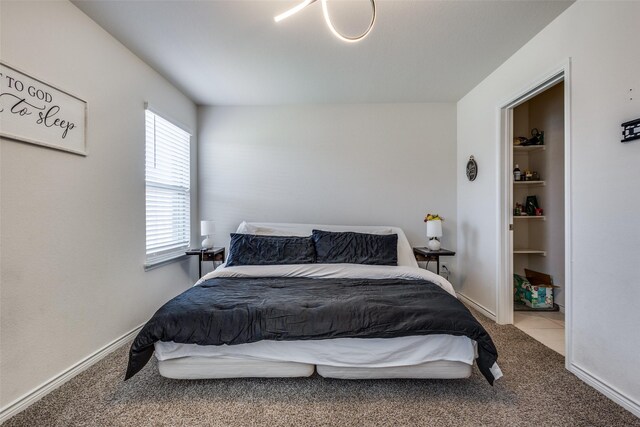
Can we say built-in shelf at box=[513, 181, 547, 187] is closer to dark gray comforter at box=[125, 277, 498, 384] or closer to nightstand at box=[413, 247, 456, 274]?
nightstand at box=[413, 247, 456, 274]

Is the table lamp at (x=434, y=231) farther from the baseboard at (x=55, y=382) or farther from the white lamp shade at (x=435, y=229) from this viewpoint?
the baseboard at (x=55, y=382)

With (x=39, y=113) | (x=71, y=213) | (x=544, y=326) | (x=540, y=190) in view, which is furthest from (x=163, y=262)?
(x=540, y=190)

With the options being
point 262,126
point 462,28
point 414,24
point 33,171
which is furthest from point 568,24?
point 33,171

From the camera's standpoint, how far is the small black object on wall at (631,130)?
5.07ft

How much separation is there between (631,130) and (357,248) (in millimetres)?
2144

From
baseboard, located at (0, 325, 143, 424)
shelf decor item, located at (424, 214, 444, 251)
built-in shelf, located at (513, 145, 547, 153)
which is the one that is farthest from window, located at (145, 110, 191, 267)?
built-in shelf, located at (513, 145, 547, 153)

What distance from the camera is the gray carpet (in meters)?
1.51

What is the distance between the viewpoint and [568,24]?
2.00 metres

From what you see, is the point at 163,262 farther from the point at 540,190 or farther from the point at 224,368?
the point at 540,190

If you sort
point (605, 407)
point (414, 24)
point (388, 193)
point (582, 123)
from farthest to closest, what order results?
point (388, 193) < point (414, 24) < point (582, 123) < point (605, 407)

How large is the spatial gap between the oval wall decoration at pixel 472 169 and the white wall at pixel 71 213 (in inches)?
141

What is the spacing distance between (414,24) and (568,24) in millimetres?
1091

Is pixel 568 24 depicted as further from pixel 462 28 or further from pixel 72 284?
pixel 72 284

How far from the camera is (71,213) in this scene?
1.95 metres
